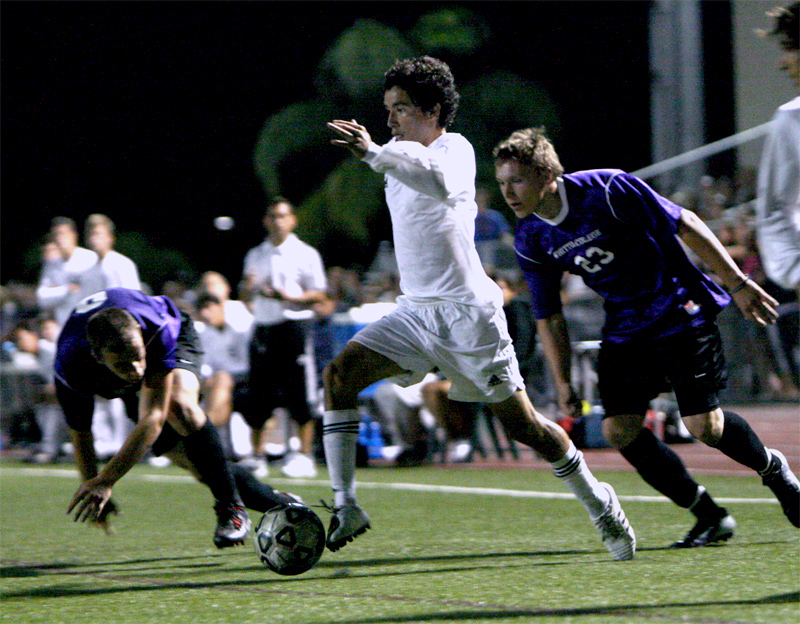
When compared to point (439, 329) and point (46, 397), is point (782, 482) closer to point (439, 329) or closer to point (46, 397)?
point (439, 329)

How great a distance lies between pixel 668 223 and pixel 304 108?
24.4 m

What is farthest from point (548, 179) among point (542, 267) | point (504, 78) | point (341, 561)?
point (504, 78)

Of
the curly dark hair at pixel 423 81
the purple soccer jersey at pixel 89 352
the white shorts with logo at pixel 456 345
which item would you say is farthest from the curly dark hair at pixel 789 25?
the purple soccer jersey at pixel 89 352

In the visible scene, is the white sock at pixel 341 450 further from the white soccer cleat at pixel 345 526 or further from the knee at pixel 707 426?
the knee at pixel 707 426

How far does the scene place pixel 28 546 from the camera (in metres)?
5.96

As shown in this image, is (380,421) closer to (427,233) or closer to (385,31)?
(427,233)

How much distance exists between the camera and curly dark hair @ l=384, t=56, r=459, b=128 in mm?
4723

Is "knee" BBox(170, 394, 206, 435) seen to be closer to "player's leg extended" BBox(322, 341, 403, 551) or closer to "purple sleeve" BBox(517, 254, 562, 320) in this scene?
"player's leg extended" BBox(322, 341, 403, 551)

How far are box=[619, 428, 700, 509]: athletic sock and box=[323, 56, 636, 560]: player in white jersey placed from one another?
1.20 feet

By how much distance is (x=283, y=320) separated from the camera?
382 inches

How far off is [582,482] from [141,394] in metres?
1.79

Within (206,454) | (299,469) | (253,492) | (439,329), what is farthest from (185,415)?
(299,469)

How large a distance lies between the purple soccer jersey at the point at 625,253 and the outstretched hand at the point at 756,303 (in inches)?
18.8

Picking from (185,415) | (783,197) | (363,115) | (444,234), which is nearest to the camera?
(783,197)
